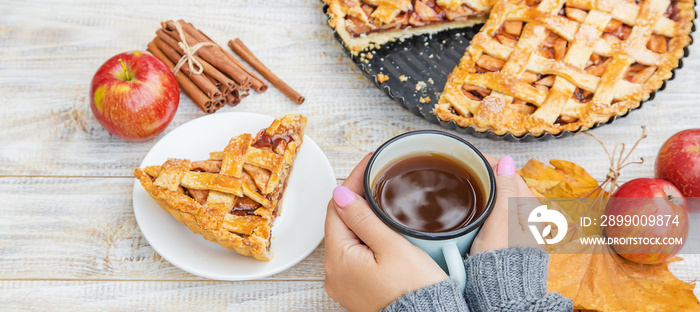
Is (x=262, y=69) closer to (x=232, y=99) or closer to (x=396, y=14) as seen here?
(x=232, y=99)

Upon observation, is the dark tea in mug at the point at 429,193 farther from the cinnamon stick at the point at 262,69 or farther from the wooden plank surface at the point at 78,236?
the cinnamon stick at the point at 262,69

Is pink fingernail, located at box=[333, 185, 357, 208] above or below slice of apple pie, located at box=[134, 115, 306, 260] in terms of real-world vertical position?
above

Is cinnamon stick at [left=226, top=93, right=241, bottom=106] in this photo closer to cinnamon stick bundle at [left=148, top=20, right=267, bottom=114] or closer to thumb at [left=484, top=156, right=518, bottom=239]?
cinnamon stick bundle at [left=148, top=20, right=267, bottom=114]

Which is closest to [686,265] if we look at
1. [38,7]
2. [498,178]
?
[498,178]

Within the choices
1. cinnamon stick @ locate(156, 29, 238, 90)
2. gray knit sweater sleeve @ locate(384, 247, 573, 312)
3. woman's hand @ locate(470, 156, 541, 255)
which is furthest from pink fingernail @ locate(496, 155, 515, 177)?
cinnamon stick @ locate(156, 29, 238, 90)

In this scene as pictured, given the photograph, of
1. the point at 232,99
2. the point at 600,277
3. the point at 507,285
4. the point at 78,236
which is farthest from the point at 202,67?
the point at 600,277

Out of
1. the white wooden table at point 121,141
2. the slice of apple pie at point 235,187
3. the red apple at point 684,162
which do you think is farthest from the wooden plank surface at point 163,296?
the red apple at point 684,162
